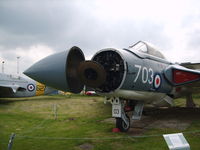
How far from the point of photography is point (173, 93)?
8.48 meters

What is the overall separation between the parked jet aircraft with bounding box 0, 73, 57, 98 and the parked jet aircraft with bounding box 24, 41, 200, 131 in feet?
42.9

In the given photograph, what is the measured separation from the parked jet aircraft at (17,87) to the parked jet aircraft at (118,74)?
1307 cm

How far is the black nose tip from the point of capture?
5328 millimetres

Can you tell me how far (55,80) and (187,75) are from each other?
459 cm

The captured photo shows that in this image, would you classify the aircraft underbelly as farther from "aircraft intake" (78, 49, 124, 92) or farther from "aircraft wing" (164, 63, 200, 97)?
"aircraft wing" (164, 63, 200, 97)

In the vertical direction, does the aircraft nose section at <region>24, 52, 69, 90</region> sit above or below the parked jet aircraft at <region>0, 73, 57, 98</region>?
above

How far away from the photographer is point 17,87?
18562 mm

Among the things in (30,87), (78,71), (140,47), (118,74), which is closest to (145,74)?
(118,74)

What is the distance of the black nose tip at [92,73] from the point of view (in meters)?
5.33

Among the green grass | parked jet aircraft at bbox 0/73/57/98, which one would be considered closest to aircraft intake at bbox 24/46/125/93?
the green grass

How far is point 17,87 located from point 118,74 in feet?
47.9

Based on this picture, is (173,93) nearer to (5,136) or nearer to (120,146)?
(120,146)

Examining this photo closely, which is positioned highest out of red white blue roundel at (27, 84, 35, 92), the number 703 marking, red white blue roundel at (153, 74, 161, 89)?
the number 703 marking

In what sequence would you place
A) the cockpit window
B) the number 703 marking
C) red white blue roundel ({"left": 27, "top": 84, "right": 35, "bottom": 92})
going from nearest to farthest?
the number 703 marking < the cockpit window < red white blue roundel ({"left": 27, "top": 84, "right": 35, "bottom": 92})
